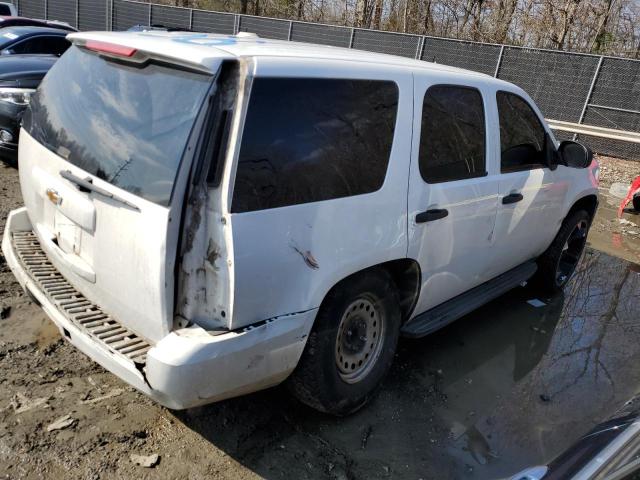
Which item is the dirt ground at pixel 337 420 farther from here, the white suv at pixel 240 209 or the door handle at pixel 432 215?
the door handle at pixel 432 215

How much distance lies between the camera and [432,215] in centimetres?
317

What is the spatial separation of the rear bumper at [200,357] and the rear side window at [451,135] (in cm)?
123

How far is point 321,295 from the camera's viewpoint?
2596 mm

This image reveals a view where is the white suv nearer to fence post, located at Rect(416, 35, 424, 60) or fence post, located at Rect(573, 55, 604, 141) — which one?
fence post, located at Rect(573, 55, 604, 141)

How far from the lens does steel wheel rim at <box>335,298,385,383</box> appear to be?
2949 mm

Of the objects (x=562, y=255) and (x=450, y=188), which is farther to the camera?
(x=562, y=255)

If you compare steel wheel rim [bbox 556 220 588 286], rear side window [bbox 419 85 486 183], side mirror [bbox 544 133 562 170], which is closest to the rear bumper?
rear side window [bbox 419 85 486 183]

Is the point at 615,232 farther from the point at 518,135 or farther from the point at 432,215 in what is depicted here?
the point at 432,215

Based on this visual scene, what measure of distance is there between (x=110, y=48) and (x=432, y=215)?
191 centimetres

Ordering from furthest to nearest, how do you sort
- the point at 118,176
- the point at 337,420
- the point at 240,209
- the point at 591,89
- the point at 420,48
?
the point at 420,48, the point at 591,89, the point at 337,420, the point at 118,176, the point at 240,209

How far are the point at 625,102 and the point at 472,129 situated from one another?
1159 centimetres

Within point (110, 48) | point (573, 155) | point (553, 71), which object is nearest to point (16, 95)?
point (110, 48)

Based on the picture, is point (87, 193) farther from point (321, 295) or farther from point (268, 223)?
point (321, 295)

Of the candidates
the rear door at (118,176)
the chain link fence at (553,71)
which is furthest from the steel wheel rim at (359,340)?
the chain link fence at (553,71)
